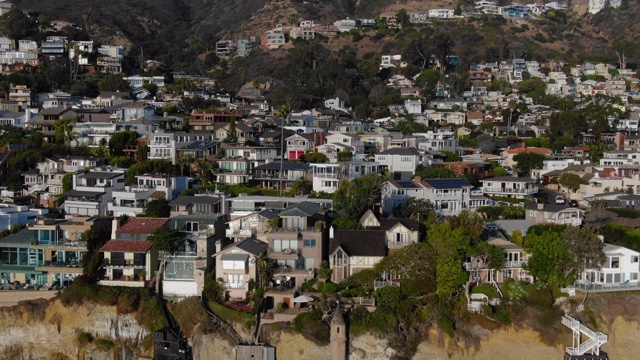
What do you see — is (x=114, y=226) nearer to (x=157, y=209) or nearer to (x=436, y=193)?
(x=157, y=209)

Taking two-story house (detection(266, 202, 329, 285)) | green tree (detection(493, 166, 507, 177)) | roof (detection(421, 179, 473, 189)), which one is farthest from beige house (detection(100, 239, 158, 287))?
green tree (detection(493, 166, 507, 177))

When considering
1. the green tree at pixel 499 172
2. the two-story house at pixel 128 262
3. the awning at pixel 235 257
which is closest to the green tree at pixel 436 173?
the green tree at pixel 499 172

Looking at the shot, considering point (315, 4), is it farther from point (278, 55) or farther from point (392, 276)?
point (392, 276)

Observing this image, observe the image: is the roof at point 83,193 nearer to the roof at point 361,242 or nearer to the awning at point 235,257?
the awning at point 235,257

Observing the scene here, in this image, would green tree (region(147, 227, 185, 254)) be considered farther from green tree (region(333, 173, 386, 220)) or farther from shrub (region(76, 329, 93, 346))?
green tree (region(333, 173, 386, 220))

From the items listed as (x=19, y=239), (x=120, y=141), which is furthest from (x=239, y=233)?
(x=120, y=141)

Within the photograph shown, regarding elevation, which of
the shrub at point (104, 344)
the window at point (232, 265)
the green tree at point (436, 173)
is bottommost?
the shrub at point (104, 344)

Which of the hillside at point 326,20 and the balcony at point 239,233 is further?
the hillside at point 326,20
